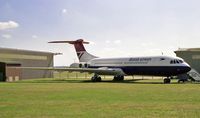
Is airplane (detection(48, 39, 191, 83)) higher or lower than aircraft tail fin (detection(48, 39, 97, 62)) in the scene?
lower

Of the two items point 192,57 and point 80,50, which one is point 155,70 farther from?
point 80,50

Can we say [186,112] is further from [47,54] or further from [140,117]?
[47,54]

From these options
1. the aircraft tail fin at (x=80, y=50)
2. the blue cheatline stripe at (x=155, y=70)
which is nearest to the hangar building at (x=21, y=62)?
the aircraft tail fin at (x=80, y=50)

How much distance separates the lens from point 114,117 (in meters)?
14.4

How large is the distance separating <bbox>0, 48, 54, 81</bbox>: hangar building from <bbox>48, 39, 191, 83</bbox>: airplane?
11249mm

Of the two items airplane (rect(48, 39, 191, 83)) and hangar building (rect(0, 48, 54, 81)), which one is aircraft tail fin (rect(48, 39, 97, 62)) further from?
hangar building (rect(0, 48, 54, 81))

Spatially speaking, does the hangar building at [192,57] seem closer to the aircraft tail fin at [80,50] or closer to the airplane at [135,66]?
the airplane at [135,66]

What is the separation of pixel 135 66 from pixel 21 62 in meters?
28.5

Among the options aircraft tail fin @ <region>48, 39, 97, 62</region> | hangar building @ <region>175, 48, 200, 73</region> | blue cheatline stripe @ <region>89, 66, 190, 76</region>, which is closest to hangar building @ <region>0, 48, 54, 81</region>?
aircraft tail fin @ <region>48, 39, 97, 62</region>

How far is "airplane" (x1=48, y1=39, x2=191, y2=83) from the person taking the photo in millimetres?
46031

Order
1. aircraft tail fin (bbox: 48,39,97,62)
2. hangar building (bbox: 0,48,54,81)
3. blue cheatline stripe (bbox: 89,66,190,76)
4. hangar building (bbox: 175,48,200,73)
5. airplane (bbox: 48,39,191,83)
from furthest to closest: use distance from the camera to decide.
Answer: aircraft tail fin (bbox: 48,39,97,62)
hangar building (bbox: 175,48,200,73)
hangar building (bbox: 0,48,54,81)
airplane (bbox: 48,39,191,83)
blue cheatline stripe (bbox: 89,66,190,76)

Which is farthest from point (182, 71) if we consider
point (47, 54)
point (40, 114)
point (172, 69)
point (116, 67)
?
point (47, 54)

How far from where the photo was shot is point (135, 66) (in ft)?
167

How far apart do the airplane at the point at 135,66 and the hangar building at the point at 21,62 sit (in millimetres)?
11249
